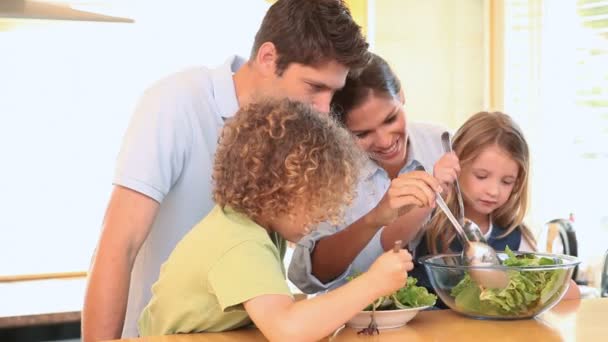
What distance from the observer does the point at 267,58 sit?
2.01 m

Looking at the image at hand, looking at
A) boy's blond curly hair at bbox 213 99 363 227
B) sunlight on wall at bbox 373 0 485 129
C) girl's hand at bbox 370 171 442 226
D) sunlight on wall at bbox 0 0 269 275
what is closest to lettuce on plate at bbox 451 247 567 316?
girl's hand at bbox 370 171 442 226

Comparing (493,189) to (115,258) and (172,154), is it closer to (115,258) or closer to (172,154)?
(172,154)

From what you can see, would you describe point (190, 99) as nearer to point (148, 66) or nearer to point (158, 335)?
point (158, 335)

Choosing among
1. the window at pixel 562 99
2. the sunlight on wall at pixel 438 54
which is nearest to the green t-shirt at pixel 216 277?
the window at pixel 562 99

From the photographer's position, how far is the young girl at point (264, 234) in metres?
1.53

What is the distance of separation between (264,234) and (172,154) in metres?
0.41

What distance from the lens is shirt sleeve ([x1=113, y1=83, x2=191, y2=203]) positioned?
1893 millimetres

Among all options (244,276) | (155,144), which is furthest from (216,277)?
(155,144)

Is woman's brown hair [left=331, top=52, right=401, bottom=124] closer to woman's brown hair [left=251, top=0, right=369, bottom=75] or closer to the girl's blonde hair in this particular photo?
woman's brown hair [left=251, top=0, right=369, bottom=75]

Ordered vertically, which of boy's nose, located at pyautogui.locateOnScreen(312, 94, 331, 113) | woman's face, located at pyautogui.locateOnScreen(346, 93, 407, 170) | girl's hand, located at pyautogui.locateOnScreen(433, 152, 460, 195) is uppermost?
boy's nose, located at pyautogui.locateOnScreen(312, 94, 331, 113)

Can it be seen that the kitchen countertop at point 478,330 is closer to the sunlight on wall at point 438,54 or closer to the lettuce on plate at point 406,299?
the lettuce on plate at point 406,299

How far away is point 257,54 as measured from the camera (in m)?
2.03

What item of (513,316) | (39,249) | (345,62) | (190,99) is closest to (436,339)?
(513,316)

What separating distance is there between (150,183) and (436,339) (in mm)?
635
